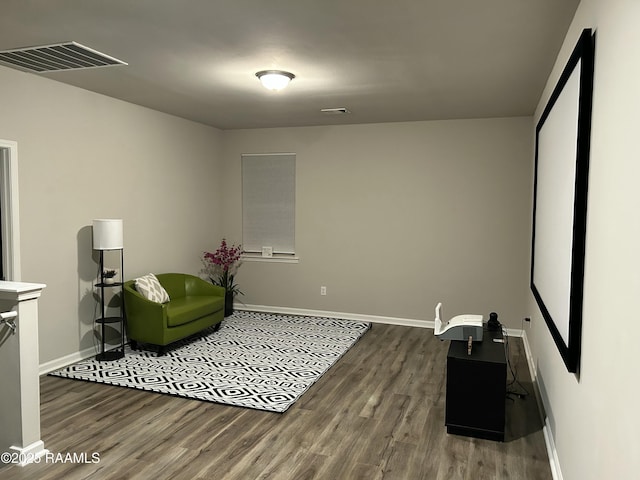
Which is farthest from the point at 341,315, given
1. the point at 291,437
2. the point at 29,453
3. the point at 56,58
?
the point at 56,58

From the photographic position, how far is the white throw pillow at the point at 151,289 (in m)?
5.11

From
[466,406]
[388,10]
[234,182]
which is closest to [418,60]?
[388,10]

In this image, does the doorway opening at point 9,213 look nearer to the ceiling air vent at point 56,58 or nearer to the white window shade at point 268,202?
the ceiling air vent at point 56,58

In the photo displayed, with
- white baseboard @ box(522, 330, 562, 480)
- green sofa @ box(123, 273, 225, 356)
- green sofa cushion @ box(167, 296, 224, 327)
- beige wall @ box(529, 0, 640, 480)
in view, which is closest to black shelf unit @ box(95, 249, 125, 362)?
green sofa @ box(123, 273, 225, 356)

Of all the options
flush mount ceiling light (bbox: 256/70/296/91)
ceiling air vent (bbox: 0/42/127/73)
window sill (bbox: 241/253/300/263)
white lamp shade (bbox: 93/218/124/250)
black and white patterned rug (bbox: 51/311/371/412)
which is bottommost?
black and white patterned rug (bbox: 51/311/371/412)

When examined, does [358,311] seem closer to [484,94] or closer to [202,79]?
[484,94]

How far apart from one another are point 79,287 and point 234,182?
2822 millimetres

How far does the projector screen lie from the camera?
2.17 m

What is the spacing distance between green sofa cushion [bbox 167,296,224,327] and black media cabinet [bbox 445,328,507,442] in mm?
2758

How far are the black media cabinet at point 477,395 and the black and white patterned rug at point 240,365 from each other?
121 cm

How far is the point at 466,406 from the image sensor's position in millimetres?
3309

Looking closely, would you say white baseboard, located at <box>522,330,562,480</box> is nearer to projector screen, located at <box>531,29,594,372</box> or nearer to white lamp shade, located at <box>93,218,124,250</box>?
projector screen, located at <box>531,29,594,372</box>

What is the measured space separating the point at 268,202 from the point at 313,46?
3812 millimetres

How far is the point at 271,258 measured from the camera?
6.96 metres
